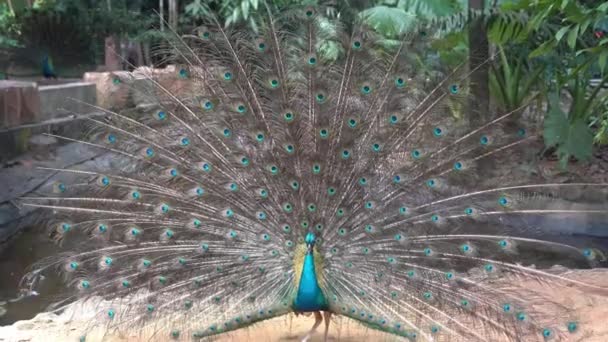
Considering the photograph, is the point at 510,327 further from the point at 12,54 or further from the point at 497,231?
the point at 12,54

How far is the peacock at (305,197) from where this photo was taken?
4332 mm

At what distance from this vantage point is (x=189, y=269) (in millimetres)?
4523

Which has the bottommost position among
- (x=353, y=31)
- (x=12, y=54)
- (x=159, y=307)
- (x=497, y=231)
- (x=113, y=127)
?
(x=159, y=307)

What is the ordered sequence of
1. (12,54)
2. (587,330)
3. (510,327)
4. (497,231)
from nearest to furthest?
(510,327) → (497,231) → (587,330) → (12,54)

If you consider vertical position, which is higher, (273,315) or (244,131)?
(244,131)

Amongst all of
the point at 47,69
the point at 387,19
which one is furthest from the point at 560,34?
the point at 47,69

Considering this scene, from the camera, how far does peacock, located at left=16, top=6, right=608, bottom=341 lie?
4332 mm

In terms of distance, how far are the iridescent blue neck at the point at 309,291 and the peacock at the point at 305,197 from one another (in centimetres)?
1

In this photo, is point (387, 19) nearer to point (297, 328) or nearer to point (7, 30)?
point (297, 328)

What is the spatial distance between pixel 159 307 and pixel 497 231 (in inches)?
80.7

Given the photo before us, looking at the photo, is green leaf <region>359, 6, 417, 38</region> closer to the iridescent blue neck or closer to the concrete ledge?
the iridescent blue neck

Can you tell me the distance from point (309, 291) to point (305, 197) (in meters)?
0.56

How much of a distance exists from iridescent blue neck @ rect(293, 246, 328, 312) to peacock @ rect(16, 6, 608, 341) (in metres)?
0.01

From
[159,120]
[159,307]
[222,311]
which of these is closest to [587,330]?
[222,311]
